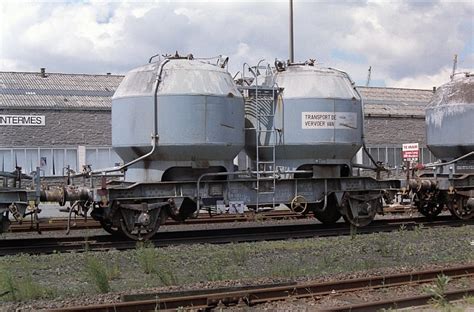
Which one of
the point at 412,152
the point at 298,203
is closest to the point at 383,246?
the point at 298,203

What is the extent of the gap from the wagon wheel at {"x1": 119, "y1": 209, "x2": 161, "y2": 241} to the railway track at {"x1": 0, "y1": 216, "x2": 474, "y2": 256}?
0.67ft

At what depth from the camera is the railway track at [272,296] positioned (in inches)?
314

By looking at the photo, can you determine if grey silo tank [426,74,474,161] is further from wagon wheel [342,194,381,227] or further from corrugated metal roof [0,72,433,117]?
corrugated metal roof [0,72,433,117]

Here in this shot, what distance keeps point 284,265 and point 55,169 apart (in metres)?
24.1

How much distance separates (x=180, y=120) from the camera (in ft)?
47.9

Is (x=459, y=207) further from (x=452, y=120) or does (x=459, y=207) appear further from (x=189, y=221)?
(x=189, y=221)

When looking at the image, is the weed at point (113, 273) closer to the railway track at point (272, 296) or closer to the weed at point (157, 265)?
the weed at point (157, 265)

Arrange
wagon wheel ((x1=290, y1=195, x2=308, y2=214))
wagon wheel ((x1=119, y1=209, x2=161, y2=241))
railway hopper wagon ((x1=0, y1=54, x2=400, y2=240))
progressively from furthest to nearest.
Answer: wagon wheel ((x1=290, y1=195, x2=308, y2=214)) < railway hopper wagon ((x1=0, y1=54, x2=400, y2=240)) < wagon wheel ((x1=119, y1=209, x2=161, y2=241))

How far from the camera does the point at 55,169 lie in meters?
33.2

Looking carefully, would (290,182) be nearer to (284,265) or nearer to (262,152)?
(262,152)

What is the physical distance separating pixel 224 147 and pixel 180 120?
126 cm

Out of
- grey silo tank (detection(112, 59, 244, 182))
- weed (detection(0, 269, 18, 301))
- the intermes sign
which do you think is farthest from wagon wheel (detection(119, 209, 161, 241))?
the intermes sign

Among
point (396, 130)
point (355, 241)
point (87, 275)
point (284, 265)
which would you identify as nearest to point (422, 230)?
point (355, 241)

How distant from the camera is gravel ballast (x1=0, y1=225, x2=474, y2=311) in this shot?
30.4ft
